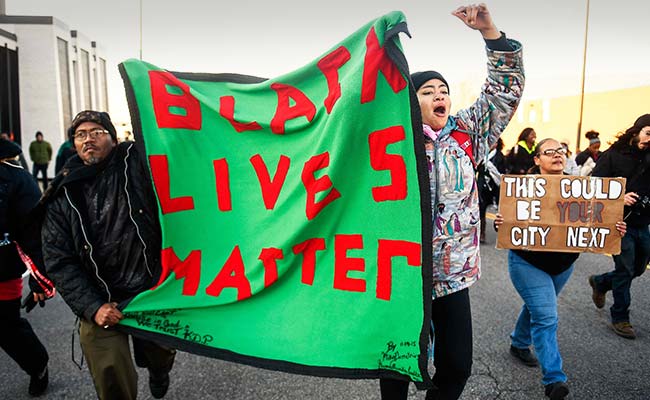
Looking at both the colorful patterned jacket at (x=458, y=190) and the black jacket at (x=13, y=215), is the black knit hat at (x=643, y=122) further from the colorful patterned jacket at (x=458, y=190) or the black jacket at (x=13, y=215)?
the black jacket at (x=13, y=215)

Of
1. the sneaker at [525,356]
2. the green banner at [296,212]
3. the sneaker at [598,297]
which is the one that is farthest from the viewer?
the sneaker at [598,297]

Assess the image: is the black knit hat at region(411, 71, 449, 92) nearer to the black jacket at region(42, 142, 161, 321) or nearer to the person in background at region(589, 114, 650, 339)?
the black jacket at region(42, 142, 161, 321)

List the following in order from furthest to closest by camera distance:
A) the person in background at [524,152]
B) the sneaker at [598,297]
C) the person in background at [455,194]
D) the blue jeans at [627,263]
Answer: the person in background at [524,152], the sneaker at [598,297], the blue jeans at [627,263], the person in background at [455,194]

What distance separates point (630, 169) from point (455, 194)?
2.71 metres

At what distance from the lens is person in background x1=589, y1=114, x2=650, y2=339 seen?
162 inches

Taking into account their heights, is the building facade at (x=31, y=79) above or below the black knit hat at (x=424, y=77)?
above

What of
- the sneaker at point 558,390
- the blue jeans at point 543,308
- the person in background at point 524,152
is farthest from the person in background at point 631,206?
the person in background at point 524,152

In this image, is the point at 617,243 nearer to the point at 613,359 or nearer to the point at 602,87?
the point at 613,359

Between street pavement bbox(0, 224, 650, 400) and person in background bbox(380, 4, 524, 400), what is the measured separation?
36.3 inches

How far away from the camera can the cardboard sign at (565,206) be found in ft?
11.1

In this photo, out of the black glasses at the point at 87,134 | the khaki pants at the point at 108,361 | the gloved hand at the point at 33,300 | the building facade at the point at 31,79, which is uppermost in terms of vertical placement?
the building facade at the point at 31,79

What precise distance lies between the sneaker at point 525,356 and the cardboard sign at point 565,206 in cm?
88

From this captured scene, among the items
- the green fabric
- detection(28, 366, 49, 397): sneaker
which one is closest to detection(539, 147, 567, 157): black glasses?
detection(28, 366, 49, 397): sneaker

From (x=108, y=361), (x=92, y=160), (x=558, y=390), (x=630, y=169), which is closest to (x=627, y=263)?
(x=630, y=169)
